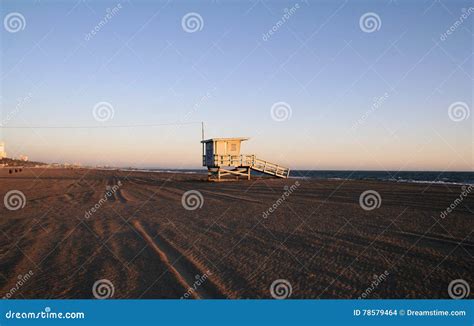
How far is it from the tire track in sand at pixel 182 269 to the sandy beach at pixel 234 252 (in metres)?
0.02

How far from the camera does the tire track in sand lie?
4.54 meters

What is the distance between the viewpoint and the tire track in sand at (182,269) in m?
4.54

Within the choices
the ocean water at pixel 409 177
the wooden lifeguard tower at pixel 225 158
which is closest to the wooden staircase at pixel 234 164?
the wooden lifeguard tower at pixel 225 158

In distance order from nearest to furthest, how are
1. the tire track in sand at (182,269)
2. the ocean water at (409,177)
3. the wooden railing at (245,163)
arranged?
the tire track in sand at (182,269), the wooden railing at (245,163), the ocean water at (409,177)

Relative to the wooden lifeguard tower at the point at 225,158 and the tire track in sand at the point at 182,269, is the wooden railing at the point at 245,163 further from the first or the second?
the tire track in sand at the point at 182,269

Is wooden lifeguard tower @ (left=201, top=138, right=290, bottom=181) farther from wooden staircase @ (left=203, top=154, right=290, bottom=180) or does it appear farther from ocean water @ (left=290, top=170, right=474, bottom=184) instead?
ocean water @ (left=290, top=170, right=474, bottom=184)

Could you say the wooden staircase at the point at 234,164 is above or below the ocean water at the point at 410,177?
above

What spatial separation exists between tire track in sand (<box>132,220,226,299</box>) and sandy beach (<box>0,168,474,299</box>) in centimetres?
2

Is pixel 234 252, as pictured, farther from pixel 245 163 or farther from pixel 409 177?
pixel 409 177

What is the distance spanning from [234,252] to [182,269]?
1283mm

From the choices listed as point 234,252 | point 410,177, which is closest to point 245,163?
point 234,252

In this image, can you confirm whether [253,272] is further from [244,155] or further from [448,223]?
[244,155]

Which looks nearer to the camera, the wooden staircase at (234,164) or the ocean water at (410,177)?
the wooden staircase at (234,164)

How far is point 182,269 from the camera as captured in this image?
215 inches
